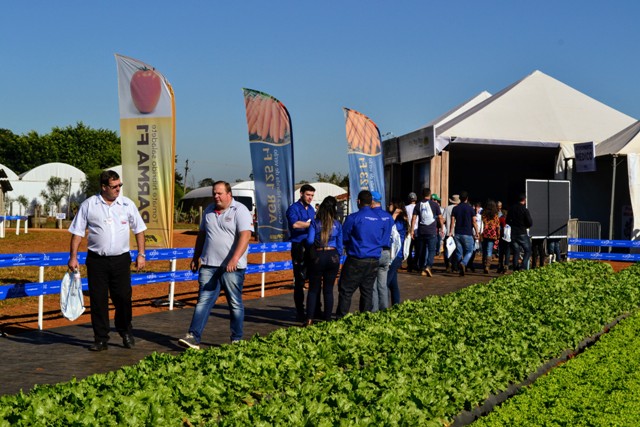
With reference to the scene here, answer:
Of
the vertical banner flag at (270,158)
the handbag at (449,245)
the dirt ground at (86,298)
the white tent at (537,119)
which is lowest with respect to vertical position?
the dirt ground at (86,298)

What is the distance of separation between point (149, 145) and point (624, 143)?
49.4 ft

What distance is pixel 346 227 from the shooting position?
9.84 m

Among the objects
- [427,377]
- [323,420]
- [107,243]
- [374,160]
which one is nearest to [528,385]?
[427,377]

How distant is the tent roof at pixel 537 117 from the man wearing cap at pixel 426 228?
25.0ft

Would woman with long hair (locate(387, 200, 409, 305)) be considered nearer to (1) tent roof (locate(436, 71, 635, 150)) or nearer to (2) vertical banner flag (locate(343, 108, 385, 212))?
(2) vertical banner flag (locate(343, 108, 385, 212))

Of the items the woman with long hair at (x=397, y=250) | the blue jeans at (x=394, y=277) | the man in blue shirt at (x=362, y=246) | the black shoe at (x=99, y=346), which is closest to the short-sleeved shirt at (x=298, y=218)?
the man in blue shirt at (x=362, y=246)

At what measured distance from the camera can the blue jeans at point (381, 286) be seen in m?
10.5

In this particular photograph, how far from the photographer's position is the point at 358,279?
9820mm

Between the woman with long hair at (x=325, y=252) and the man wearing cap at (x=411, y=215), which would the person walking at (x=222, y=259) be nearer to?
the woman with long hair at (x=325, y=252)

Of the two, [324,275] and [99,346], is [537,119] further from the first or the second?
[99,346]

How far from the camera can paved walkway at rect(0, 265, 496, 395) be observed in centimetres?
732

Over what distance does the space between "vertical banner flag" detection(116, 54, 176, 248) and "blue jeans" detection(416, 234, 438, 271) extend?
22.3 feet

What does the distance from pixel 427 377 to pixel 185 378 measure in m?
1.73

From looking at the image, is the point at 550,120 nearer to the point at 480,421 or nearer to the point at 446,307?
the point at 446,307
